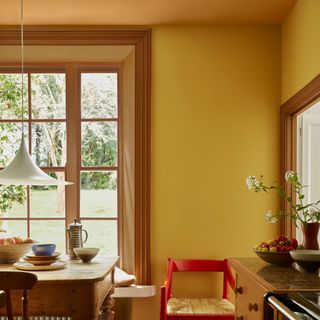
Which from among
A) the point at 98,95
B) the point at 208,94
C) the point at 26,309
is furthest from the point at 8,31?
the point at 26,309

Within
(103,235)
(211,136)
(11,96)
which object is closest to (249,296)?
(211,136)

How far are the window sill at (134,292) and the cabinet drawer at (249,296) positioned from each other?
144 centimetres

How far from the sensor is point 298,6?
3.90m

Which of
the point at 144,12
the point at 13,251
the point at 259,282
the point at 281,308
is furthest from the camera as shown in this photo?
the point at 144,12

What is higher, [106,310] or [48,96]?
[48,96]

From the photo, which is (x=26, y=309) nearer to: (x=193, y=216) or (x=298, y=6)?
(x=193, y=216)

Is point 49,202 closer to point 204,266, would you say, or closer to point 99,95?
point 99,95

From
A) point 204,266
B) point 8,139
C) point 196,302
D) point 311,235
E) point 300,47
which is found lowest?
point 196,302

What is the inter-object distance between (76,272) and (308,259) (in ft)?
4.37

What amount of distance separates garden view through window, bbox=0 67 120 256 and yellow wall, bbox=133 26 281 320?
17.4 inches

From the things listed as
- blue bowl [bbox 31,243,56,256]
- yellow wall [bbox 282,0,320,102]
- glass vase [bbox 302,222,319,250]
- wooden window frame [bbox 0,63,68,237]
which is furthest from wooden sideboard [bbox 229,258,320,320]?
wooden window frame [bbox 0,63,68,237]

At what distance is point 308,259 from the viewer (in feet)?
8.07

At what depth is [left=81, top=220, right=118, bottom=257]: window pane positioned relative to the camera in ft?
15.1

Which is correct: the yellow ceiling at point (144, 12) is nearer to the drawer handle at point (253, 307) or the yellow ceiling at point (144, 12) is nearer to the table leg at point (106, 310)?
the table leg at point (106, 310)
